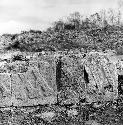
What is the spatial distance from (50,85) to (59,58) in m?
0.55

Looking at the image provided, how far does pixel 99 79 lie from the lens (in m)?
5.39

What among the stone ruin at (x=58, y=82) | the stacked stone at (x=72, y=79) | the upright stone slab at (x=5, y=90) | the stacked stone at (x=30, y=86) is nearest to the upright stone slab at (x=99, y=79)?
the stone ruin at (x=58, y=82)

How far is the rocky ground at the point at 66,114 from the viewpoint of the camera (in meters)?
4.91

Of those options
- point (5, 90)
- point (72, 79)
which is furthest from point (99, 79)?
point (5, 90)

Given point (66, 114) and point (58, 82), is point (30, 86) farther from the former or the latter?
point (66, 114)

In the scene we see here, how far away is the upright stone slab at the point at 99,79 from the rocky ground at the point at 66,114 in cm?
16

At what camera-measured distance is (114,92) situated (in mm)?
5434

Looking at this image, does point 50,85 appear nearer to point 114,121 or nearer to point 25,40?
point 114,121

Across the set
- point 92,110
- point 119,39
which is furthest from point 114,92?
point 119,39

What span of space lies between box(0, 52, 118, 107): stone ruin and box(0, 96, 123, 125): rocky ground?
0.12 metres

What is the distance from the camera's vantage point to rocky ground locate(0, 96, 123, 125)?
4.91m

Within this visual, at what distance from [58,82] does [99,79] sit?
0.80 m

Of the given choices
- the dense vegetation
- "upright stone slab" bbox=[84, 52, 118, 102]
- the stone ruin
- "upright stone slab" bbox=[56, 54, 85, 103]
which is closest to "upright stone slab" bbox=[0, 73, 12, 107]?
the stone ruin

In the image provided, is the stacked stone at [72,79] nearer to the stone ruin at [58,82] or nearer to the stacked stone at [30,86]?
the stone ruin at [58,82]
